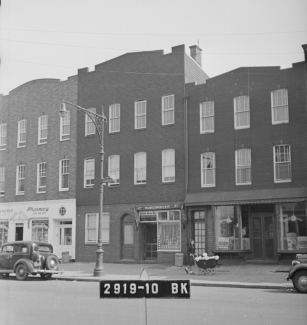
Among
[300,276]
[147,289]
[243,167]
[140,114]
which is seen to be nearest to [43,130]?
[147,289]

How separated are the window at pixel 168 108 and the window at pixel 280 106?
5.44 m

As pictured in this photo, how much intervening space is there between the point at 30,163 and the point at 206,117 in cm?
1631

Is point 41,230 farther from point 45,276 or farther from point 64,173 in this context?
point 45,276

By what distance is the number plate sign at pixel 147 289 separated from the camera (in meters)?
4.16

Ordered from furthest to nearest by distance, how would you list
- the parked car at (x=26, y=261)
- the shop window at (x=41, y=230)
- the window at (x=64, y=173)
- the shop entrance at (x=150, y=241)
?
1. the shop entrance at (x=150, y=241)
2. the window at (x=64, y=173)
3. the parked car at (x=26, y=261)
4. the shop window at (x=41, y=230)

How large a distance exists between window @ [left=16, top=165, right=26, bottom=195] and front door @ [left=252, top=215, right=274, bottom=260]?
15.5 m

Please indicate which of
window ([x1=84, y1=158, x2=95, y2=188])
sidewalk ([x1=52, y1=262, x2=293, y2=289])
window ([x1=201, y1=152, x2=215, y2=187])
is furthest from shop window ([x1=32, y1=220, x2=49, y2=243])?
window ([x1=201, y1=152, x2=215, y2=187])

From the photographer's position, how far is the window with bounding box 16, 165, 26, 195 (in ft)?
23.2

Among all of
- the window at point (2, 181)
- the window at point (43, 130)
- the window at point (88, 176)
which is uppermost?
the window at point (88, 176)

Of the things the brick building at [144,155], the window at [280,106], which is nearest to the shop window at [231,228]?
the brick building at [144,155]

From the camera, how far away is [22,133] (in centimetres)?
730

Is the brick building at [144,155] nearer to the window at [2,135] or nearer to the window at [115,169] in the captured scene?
the window at [115,169]

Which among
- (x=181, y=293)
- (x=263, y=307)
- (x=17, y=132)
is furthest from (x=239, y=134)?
(x=181, y=293)

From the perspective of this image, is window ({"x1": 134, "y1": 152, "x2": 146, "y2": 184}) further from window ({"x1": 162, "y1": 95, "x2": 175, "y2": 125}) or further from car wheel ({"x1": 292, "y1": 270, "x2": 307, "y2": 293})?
car wheel ({"x1": 292, "y1": 270, "x2": 307, "y2": 293})
